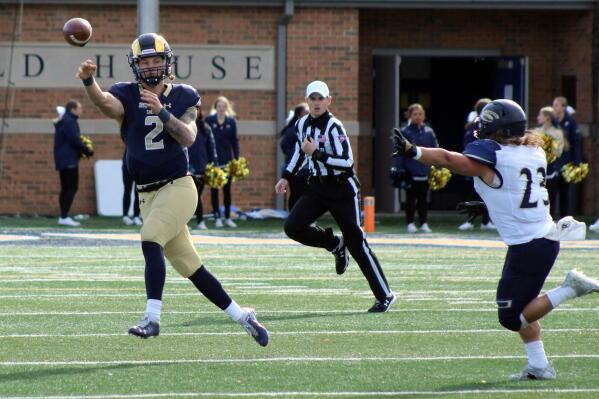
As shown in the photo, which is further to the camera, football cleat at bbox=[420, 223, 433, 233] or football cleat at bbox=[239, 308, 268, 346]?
football cleat at bbox=[420, 223, 433, 233]

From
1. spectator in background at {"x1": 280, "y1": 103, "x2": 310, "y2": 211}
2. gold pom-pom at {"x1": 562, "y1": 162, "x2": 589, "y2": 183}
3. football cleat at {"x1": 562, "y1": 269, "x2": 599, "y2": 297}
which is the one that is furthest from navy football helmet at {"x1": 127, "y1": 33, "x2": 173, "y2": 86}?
gold pom-pom at {"x1": 562, "y1": 162, "x2": 589, "y2": 183}

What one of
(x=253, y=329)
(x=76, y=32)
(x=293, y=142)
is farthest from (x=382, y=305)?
(x=293, y=142)

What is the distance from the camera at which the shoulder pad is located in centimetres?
764

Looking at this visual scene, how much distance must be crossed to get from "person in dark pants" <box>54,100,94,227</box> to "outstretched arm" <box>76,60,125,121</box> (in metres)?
13.4

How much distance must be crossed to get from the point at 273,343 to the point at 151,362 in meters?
1.08

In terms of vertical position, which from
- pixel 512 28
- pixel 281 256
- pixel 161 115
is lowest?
pixel 281 256

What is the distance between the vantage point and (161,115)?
334 inches

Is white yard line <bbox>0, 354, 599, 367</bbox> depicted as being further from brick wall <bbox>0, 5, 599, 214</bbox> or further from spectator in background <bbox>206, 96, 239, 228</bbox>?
brick wall <bbox>0, 5, 599, 214</bbox>

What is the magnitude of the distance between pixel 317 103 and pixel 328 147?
358mm

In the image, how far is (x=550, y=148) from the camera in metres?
20.5

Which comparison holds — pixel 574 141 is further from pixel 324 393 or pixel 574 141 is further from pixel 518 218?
pixel 324 393

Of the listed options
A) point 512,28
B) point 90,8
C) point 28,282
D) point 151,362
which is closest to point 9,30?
point 90,8

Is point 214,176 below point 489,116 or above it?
below

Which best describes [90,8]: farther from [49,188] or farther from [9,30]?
[49,188]
